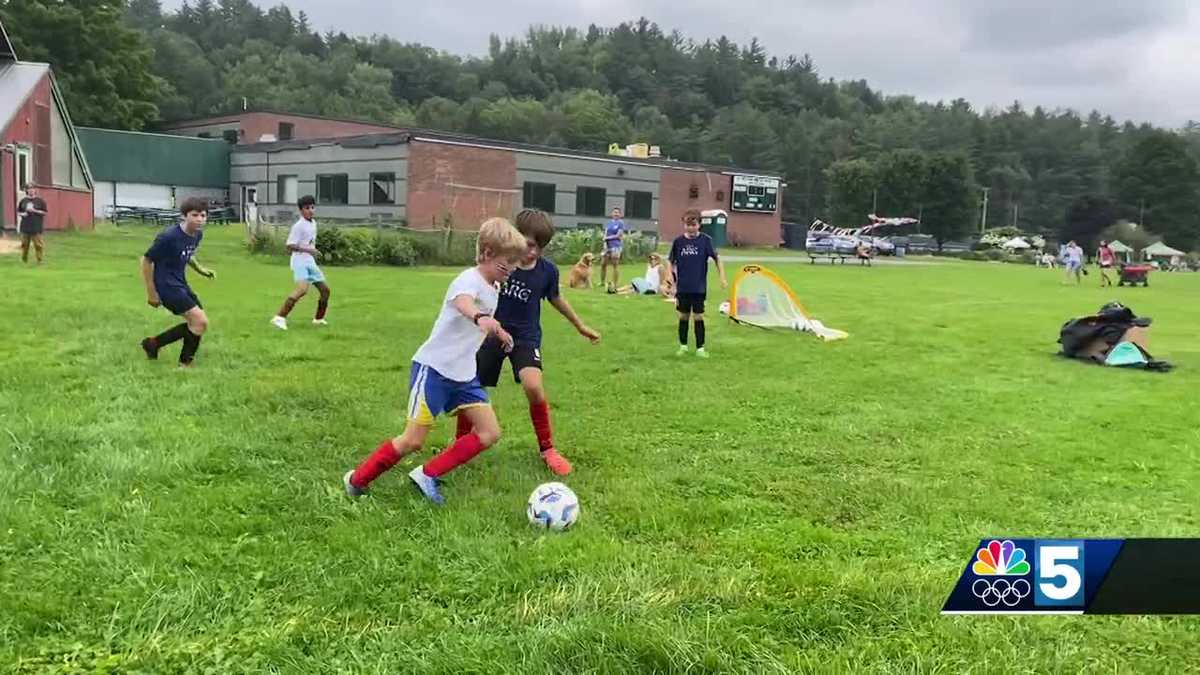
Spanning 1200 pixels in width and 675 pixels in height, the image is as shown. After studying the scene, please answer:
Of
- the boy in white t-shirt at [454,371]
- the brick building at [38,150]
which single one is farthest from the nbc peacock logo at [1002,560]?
the brick building at [38,150]

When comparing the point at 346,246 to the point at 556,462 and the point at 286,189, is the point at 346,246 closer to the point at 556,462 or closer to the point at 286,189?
the point at 556,462

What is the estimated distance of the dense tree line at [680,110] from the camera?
86.3 metres

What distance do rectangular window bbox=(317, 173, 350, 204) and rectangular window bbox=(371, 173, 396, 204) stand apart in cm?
228

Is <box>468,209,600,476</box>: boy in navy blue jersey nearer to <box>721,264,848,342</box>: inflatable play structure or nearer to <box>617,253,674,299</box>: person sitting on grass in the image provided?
<box>721,264,848,342</box>: inflatable play structure

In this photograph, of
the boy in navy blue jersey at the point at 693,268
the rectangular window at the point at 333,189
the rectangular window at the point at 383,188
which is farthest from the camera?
the rectangular window at the point at 333,189

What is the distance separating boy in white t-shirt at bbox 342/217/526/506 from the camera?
16.4 feet

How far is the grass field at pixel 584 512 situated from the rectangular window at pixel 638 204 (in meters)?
40.6

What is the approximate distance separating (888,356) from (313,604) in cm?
935

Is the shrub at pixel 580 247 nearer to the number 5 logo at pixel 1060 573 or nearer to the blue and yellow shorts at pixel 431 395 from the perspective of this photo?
the blue and yellow shorts at pixel 431 395

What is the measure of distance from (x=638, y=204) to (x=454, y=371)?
47.0 meters

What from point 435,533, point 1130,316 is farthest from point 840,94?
point 435,533

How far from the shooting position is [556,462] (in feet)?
19.5

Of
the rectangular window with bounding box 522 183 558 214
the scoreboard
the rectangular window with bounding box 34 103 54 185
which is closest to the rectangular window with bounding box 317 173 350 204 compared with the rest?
the rectangular window with bounding box 522 183 558 214

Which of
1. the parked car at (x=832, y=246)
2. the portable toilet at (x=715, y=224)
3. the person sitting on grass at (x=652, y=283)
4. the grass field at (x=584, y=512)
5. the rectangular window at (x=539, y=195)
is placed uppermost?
the rectangular window at (x=539, y=195)
